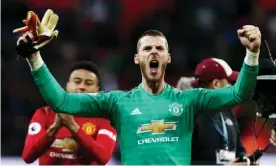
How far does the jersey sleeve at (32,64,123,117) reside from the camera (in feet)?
14.0

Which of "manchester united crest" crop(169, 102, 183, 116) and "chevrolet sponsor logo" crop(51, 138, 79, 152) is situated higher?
"manchester united crest" crop(169, 102, 183, 116)

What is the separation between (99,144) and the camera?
5.55 metres

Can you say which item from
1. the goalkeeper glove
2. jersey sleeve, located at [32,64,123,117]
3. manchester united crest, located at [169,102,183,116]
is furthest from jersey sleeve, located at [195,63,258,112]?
the goalkeeper glove

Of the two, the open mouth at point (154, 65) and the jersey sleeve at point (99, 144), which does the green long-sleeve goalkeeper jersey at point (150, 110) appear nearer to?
the open mouth at point (154, 65)

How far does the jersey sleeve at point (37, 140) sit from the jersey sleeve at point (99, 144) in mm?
273

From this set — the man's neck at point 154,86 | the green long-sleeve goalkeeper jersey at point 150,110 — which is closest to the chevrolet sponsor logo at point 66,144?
the green long-sleeve goalkeeper jersey at point 150,110

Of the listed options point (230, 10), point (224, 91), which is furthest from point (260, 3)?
point (224, 91)

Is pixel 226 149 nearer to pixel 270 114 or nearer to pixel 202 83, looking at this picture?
pixel 202 83

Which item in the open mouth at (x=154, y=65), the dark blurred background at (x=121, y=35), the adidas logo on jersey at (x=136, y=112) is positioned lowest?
the adidas logo on jersey at (x=136, y=112)

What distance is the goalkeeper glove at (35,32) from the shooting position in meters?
4.17

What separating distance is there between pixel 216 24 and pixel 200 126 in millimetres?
5050

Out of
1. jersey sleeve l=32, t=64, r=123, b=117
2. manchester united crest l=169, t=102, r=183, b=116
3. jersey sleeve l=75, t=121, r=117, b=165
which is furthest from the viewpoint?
jersey sleeve l=75, t=121, r=117, b=165

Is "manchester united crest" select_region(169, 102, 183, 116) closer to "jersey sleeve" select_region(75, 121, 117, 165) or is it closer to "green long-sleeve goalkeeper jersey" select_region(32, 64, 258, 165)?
"green long-sleeve goalkeeper jersey" select_region(32, 64, 258, 165)

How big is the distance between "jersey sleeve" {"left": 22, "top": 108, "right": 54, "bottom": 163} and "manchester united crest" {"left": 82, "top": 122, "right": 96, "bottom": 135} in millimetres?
323
